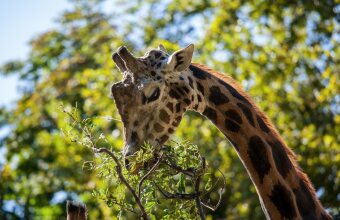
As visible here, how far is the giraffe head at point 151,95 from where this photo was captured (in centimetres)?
578

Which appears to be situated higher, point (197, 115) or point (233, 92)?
point (197, 115)

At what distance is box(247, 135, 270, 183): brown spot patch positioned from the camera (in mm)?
5977

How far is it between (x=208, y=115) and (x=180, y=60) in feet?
1.63

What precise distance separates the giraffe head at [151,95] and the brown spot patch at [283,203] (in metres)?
0.84

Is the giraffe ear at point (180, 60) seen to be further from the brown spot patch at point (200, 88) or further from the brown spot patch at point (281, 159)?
the brown spot patch at point (281, 159)

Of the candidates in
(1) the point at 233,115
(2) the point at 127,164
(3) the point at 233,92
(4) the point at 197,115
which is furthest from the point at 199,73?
(4) the point at 197,115

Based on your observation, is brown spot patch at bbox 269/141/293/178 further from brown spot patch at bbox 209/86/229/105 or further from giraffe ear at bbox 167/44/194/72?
giraffe ear at bbox 167/44/194/72

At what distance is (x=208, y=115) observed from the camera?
6.23 metres

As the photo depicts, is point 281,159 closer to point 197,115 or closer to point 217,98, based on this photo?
point 217,98

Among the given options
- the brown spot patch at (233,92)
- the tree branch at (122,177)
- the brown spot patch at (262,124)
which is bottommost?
the tree branch at (122,177)

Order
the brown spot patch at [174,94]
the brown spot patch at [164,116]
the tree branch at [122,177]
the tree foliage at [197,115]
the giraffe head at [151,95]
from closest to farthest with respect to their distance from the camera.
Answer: the tree branch at [122,177] → the giraffe head at [151,95] → the brown spot patch at [164,116] → the brown spot patch at [174,94] → the tree foliage at [197,115]

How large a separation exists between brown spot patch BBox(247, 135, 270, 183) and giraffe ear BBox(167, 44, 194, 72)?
0.70m

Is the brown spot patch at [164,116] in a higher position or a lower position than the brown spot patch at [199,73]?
lower

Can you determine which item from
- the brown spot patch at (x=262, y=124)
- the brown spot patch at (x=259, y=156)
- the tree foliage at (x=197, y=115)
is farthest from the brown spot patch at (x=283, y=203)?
the tree foliage at (x=197, y=115)
